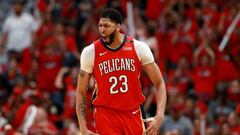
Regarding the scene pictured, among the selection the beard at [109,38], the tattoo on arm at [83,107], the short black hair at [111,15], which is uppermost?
the short black hair at [111,15]

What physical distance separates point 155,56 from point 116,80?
8.65 meters

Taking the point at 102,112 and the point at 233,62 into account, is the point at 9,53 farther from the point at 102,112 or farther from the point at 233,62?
the point at 102,112

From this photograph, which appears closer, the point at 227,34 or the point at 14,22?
the point at 227,34

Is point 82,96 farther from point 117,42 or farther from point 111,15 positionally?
point 111,15

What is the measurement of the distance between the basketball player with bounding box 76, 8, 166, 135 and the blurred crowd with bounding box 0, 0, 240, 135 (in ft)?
17.4

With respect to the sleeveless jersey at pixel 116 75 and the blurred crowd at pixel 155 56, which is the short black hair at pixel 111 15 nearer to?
the sleeveless jersey at pixel 116 75

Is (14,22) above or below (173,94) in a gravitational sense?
above

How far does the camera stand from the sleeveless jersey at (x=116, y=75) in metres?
9.84

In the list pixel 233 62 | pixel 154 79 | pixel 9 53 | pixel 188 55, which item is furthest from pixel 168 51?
pixel 154 79

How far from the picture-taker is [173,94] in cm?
1730

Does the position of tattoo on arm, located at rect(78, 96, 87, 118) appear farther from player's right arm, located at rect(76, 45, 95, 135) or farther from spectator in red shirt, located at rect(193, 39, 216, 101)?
spectator in red shirt, located at rect(193, 39, 216, 101)

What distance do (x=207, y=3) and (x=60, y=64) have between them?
379 centimetres

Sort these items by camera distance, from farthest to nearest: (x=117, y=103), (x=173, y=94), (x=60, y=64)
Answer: (x=60, y=64) → (x=173, y=94) → (x=117, y=103)

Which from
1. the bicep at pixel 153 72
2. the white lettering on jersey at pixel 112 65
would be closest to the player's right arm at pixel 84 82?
the white lettering on jersey at pixel 112 65
